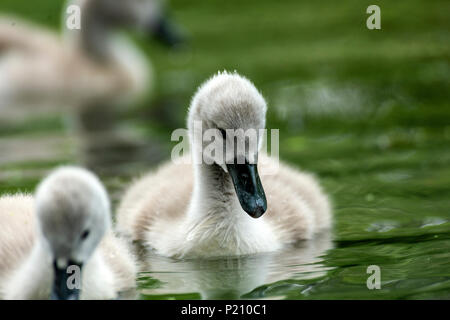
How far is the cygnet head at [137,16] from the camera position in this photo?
43.7ft

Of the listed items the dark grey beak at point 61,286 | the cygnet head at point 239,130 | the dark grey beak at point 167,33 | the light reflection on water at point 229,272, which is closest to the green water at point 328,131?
the light reflection on water at point 229,272

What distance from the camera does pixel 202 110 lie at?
17.7 feet

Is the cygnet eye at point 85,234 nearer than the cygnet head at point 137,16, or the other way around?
the cygnet eye at point 85,234

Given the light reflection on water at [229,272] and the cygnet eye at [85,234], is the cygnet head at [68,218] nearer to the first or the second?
the cygnet eye at [85,234]

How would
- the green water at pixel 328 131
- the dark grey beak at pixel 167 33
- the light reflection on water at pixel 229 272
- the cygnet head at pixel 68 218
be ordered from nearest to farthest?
1. the cygnet head at pixel 68 218
2. the light reflection on water at pixel 229 272
3. the green water at pixel 328 131
4. the dark grey beak at pixel 167 33

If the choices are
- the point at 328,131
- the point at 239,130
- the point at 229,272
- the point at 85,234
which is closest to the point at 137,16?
the point at 328,131

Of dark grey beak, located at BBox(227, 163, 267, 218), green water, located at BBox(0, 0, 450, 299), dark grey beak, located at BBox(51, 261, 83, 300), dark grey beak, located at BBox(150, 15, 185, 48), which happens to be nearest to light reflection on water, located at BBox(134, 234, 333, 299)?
green water, located at BBox(0, 0, 450, 299)

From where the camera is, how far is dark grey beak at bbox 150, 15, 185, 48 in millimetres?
13414

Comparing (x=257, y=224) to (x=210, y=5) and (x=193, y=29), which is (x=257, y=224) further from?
(x=210, y=5)

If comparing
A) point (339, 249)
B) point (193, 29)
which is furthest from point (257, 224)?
point (193, 29)

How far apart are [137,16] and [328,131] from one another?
17.0 feet

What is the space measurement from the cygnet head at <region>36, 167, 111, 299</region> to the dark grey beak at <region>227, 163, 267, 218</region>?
0.96 m

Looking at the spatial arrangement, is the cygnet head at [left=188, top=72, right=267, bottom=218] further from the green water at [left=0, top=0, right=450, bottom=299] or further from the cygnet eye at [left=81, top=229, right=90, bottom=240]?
the cygnet eye at [left=81, top=229, right=90, bottom=240]

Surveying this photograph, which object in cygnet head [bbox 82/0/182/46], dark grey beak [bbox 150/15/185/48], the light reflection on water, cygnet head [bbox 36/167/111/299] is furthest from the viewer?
dark grey beak [bbox 150/15/185/48]
